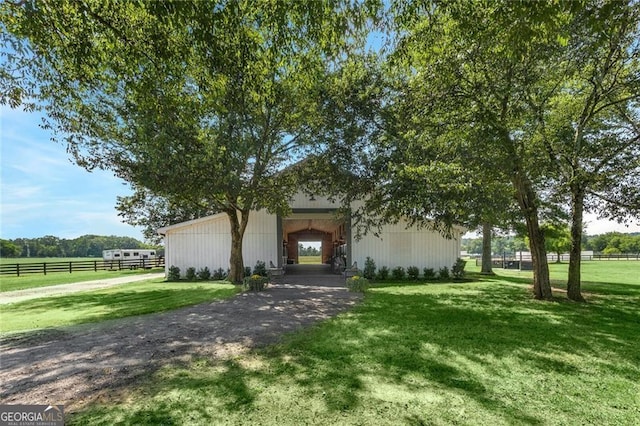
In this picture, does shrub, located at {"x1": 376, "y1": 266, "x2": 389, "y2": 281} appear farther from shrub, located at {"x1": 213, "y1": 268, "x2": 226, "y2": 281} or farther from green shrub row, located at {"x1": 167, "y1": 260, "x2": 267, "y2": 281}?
shrub, located at {"x1": 213, "y1": 268, "x2": 226, "y2": 281}

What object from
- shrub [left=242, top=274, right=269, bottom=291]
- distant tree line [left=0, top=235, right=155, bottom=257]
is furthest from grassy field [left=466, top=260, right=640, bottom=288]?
distant tree line [left=0, top=235, right=155, bottom=257]

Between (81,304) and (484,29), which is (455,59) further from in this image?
(81,304)

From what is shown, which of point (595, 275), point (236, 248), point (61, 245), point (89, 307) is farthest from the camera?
point (61, 245)

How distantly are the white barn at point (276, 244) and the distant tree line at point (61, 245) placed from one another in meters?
54.3

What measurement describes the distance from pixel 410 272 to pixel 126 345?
A: 549 inches

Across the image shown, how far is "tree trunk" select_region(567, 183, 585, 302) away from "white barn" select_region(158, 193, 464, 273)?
7484 millimetres

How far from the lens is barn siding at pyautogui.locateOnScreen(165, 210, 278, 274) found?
56.6 ft

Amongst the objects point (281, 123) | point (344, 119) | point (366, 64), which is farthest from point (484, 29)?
point (281, 123)

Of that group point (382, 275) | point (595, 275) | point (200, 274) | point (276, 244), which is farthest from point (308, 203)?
point (595, 275)

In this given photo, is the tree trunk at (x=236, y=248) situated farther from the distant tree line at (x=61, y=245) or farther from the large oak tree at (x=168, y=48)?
the distant tree line at (x=61, y=245)

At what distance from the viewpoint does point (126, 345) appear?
542 centimetres

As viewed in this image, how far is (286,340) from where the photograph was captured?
5.67m

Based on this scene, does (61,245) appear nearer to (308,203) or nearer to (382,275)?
(308,203)

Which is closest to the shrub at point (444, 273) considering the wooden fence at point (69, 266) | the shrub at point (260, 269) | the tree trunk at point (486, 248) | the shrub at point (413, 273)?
the shrub at point (413, 273)
